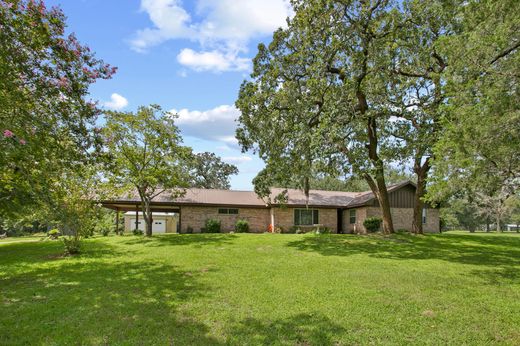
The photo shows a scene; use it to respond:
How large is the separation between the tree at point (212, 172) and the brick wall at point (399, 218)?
33.0 meters

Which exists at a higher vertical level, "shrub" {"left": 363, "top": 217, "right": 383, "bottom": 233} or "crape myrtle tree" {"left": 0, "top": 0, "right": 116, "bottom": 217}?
"crape myrtle tree" {"left": 0, "top": 0, "right": 116, "bottom": 217}

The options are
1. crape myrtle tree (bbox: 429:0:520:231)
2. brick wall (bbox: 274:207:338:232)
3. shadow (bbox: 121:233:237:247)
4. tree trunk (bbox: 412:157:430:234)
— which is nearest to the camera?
crape myrtle tree (bbox: 429:0:520:231)

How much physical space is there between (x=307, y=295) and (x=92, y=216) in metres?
11.2

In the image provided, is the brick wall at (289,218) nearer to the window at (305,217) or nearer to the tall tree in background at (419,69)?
the window at (305,217)

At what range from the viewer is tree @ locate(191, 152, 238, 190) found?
5800cm

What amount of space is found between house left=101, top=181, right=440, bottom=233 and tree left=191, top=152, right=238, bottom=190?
93.6 feet

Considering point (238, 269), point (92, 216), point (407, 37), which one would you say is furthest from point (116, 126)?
point (407, 37)

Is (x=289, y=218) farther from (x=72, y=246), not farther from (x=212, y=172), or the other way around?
(x=212, y=172)

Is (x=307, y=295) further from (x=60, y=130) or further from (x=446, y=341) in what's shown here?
(x=60, y=130)

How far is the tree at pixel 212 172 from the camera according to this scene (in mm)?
58000

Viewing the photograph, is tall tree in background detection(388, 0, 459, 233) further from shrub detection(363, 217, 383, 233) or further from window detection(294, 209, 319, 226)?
window detection(294, 209, 319, 226)

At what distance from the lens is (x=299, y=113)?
55.3 ft

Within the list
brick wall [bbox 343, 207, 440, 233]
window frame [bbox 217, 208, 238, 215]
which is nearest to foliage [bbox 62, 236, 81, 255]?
window frame [bbox 217, 208, 238, 215]

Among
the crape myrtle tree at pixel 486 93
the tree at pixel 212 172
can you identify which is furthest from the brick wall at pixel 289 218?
the tree at pixel 212 172
